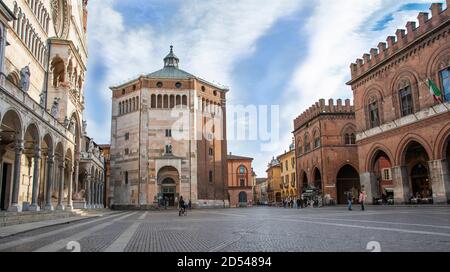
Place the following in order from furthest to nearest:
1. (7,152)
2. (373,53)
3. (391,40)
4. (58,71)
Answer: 1. (373,53)
2. (58,71)
3. (391,40)
4. (7,152)

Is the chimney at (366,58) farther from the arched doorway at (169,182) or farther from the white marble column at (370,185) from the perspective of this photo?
the arched doorway at (169,182)

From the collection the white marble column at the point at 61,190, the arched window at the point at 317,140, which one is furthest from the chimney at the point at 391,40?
the white marble column at the point at 61,190

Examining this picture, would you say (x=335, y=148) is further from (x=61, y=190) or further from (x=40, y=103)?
(x=40, y=103)

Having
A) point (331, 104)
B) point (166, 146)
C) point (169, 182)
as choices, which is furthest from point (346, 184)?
point (166, 146)

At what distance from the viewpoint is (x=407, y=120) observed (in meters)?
31.1

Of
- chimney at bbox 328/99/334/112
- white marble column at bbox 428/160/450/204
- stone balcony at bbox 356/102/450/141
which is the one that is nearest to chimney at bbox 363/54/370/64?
stone balcony at bbox 356/102/450/141

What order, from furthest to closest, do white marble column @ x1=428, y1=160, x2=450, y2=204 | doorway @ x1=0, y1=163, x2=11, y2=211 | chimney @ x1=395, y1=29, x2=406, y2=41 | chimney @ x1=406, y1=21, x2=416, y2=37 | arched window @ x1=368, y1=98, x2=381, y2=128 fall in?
arched window @ x1=368, y1=98, x2=381, y2=128
chimney @ x1=395, y1=29, x2=406, y2=41
chimney @ x1=406, y1=21, x2=416, y2=37
white marble column @ x1=428, y1=160, x2=450, y2=204
doorway @ x1=0, y1=163, x2=11, y2=211

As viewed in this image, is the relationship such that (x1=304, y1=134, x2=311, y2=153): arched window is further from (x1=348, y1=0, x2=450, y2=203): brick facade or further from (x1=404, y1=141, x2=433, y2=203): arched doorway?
(x1=404, y1=141, x2=433, y2=203): arched doorway

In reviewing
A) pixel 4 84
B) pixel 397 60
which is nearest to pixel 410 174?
pixel 397 60

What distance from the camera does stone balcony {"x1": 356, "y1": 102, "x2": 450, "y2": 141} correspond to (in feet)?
89.8

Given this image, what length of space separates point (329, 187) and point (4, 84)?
38.5 meters

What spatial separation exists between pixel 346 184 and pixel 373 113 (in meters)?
14.2

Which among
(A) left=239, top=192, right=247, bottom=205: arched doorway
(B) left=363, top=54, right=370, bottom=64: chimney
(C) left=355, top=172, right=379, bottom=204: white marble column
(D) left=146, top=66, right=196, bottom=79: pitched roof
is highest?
(D) left=146, top=66, right=196, bottom=79: pitched roof

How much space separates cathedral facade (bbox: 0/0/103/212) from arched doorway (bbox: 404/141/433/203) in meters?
28.9
